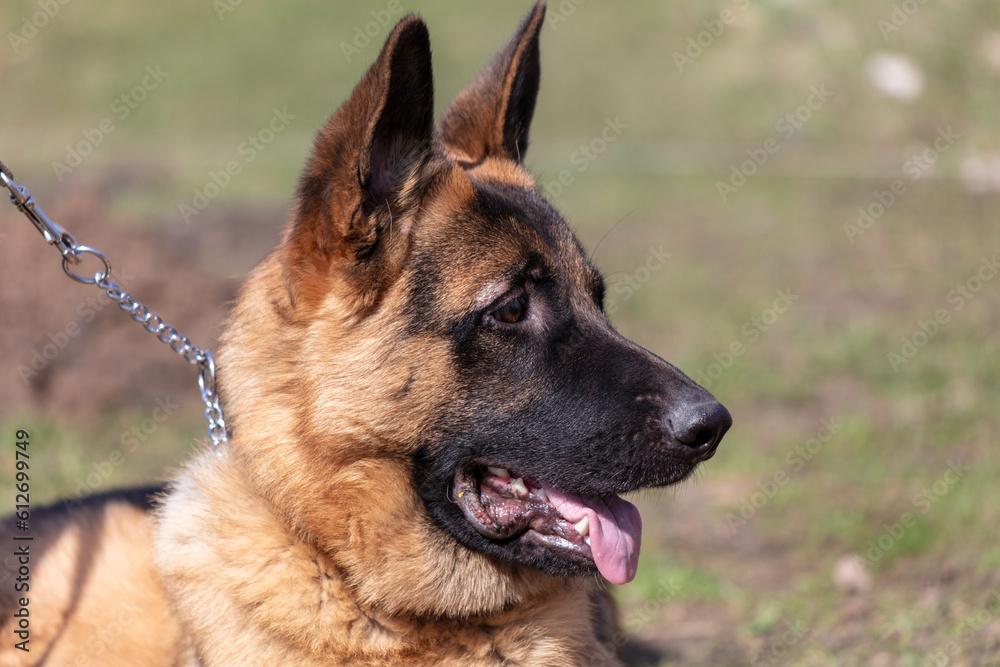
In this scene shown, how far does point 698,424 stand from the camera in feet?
8.91

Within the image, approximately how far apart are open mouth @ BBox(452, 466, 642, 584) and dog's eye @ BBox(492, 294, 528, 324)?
0.49 metres

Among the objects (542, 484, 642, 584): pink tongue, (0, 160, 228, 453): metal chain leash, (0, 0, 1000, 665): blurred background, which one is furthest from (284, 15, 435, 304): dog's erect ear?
(542, 484, 642, 584): pink tongue

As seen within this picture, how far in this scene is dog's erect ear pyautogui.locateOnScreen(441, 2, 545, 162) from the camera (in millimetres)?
3566

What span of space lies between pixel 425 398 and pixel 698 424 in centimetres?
85

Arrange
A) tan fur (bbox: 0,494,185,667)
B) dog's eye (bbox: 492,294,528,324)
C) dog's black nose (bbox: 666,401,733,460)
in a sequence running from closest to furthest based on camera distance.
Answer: dog's black nose (bbox: 666,401,733,460) → dog's eye (bbox: 492,294,528,324) → tan fur (bbox: 0,494,185,667)

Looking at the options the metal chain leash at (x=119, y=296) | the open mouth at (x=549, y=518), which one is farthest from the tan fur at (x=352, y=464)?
the metal chain leash at (x=119, y=296)

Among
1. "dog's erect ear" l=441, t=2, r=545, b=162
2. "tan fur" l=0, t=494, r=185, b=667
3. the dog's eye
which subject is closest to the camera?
the dog's eye

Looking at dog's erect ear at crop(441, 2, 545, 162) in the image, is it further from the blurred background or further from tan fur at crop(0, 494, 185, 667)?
tan fur at crop(0, 494, 185, 667)

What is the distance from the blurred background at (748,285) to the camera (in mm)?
4938

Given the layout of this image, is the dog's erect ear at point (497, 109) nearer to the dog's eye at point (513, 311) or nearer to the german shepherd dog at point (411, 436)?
the german shepherd dog at point (411, 436)

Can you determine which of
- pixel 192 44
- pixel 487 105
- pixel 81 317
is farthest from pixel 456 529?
pixel 192 44

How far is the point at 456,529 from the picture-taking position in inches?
111

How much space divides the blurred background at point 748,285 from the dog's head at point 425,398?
31.9 inches

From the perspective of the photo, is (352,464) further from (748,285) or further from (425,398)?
(748,285)
